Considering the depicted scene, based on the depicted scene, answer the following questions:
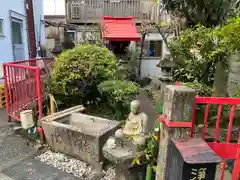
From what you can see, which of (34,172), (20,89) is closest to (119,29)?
(20,89)

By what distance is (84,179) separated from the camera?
305cm

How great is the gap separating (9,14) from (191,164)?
25.3 ft

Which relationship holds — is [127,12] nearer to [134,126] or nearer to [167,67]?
[167,67]

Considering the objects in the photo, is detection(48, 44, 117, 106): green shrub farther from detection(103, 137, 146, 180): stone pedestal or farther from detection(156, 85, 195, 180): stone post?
detection(156, 85, 195, 180): stone post

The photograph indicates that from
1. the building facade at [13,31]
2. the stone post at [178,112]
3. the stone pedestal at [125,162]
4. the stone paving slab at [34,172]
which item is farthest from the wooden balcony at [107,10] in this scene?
the stone post at [178,112]

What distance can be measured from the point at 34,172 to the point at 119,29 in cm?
797

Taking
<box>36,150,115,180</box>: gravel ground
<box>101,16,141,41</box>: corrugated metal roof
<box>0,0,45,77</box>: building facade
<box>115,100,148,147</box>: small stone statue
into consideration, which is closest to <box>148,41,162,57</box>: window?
<box>101,16,141,41</box>: corrugated metal roof

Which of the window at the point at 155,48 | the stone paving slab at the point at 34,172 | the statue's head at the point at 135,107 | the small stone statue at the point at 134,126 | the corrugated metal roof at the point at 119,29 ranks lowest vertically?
the stone paving slab at the point at 34,172

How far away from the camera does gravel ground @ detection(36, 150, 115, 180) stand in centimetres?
313

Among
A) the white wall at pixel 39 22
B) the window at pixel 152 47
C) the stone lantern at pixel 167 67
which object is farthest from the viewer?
the window at pixel 152 47

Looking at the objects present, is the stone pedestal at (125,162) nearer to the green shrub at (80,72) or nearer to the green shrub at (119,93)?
the green shrub at (119,93)

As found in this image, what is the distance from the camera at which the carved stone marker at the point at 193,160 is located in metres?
1.78

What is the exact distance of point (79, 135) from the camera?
3.28 m

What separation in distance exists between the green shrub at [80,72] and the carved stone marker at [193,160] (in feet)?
10.5
